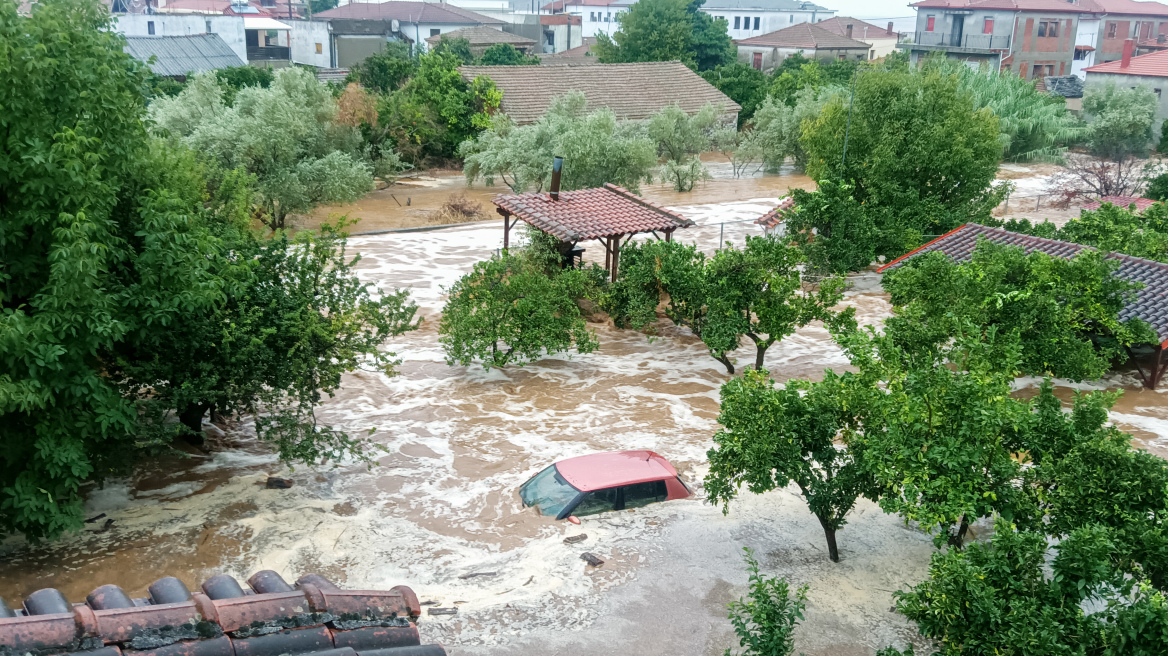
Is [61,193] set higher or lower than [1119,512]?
higher

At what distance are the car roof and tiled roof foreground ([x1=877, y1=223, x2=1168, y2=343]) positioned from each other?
8.71m

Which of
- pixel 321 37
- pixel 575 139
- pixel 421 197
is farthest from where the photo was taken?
pixel 321 37

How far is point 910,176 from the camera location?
2662 cm

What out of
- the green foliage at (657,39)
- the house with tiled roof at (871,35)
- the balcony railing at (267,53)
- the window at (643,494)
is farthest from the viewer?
the house with tiled roof at (871,35)

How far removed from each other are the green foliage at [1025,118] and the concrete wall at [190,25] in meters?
44.5

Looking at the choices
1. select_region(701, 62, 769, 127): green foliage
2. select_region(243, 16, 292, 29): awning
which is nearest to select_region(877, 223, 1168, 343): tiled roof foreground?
select_region(701, 62, 769, 127): green foliage

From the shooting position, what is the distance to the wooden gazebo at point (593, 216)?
22.5 meters

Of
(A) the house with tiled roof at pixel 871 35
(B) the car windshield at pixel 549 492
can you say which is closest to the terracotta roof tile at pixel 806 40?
(A) the house with tiled roof at pixel 871 35

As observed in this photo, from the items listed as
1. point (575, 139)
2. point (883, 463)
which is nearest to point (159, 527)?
point (883, 463)

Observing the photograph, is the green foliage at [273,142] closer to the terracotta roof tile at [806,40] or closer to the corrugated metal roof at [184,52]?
the corrugated metal roof at [184,52]

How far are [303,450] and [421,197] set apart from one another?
28690 mm

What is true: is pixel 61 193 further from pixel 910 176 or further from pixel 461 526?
pixel 910 176

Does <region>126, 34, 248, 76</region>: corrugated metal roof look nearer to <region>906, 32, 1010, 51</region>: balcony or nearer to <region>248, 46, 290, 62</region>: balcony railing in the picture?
<region>248, 46, 290, 62</region>: balcony railing

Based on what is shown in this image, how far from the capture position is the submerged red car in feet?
42.2
